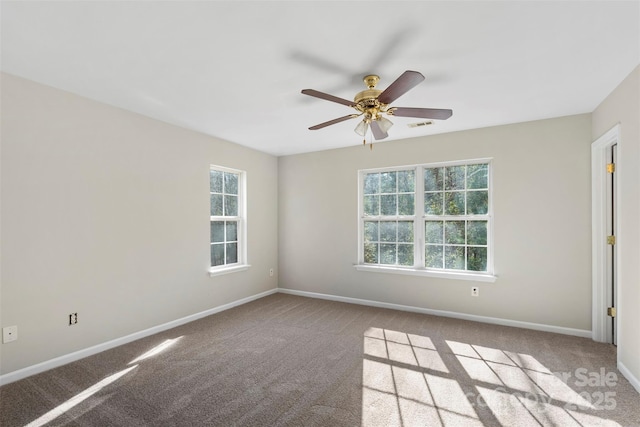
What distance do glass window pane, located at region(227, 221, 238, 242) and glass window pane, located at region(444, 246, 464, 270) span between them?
3069mm

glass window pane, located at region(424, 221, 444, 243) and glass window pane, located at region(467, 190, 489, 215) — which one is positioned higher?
glass window pane, located at region(467, 190, 489, 215)

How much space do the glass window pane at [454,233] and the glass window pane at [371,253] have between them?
40.2 inches

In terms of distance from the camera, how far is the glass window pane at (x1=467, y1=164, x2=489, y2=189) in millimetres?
3907

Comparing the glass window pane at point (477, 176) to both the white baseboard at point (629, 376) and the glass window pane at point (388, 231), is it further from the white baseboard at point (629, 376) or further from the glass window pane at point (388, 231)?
the white baseboard at point (629, 376)

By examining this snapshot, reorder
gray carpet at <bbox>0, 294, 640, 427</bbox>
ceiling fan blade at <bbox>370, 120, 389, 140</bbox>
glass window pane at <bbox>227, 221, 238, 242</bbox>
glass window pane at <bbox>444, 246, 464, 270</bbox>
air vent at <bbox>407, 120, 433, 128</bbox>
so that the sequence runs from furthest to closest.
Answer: glass window pane at <bbox>227, 221, 238, 242</bbox> → glass window pane at <bbox>444, 246, 464, 270</bbox> → air vent at <bbox>407, 120, 433, 128</bbox> → ceiling fan blade at <bbox>370, 120, 389, 140</bbox> → gray carpet at <bbox>0, 294, 640, 427</bbox>

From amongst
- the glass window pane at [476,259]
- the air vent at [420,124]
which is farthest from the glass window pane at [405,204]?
the air vent at [420,124]

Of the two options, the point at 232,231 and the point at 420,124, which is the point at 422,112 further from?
the point at 232,231

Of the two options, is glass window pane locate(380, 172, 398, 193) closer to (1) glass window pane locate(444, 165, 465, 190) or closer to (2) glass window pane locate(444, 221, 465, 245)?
(1) glass window pane locate(444, 165, 465, 190)

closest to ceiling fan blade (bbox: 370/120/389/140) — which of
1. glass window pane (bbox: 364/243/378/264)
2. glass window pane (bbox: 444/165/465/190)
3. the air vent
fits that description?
the air vent

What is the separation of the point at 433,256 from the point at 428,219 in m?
0.51

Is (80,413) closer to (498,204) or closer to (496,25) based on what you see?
(496,25)

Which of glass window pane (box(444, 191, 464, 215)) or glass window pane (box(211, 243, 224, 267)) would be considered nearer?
glass window pane (box(444, 191, 464, 215))

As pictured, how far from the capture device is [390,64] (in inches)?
89.3

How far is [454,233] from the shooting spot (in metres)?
4.07
